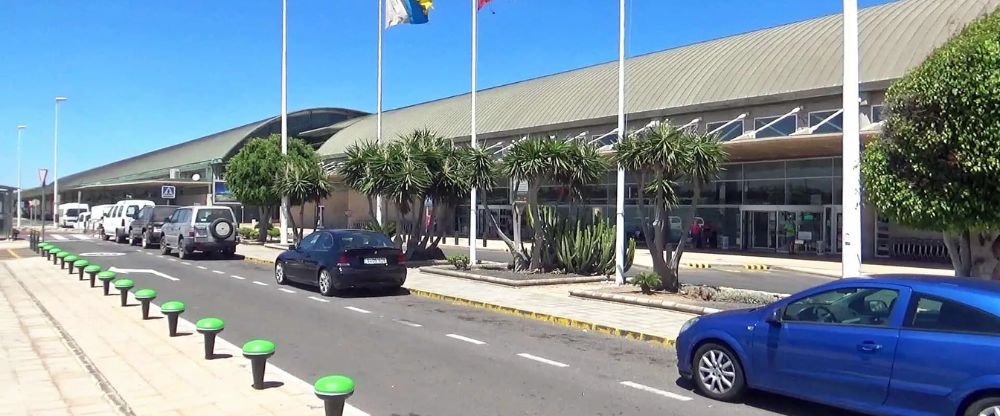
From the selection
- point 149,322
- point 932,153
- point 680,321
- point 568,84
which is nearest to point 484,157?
point 680,321

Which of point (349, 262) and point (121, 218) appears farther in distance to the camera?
point (121, 218)

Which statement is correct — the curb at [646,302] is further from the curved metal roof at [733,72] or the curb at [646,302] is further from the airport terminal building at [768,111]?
the curved metal roof at [733,72]

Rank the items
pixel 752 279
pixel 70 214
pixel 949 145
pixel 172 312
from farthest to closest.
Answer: pixel 70 214 → pixel 752 279 → pixel 172 312 → pixel 949 145

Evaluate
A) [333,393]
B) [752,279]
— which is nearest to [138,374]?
[333,393]

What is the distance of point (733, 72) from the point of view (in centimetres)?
3497

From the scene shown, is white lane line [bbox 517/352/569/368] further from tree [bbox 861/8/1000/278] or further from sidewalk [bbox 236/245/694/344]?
tree [bbox 861/8/1000/278]

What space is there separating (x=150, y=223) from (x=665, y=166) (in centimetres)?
2594

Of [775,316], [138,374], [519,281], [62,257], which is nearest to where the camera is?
[775,316]

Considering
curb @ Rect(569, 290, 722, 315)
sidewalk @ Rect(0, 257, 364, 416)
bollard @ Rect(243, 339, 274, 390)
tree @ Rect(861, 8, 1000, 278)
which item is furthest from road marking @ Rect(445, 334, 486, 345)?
tree @ Rect(861, 8, 1000, 278)

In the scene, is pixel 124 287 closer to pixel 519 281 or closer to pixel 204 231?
pixel 519 281

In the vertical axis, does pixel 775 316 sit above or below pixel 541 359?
above

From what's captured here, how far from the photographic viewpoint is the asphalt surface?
7203mm

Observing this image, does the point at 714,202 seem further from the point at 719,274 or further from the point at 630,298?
the point at 630,298

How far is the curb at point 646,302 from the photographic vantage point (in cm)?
1284
